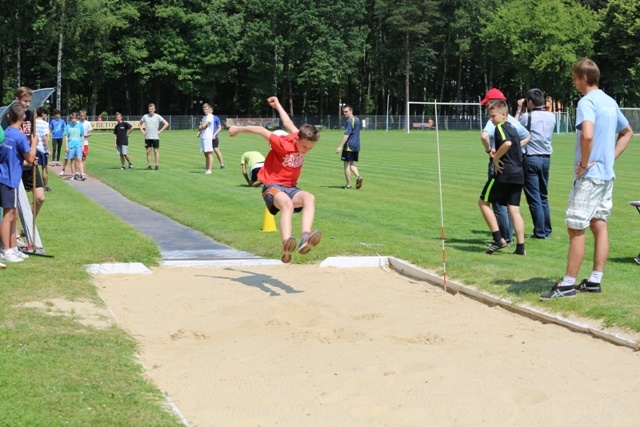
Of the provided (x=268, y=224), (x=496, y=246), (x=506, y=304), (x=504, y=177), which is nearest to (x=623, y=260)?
(x=496, y=246)

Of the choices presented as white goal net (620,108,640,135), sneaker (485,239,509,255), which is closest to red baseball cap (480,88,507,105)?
sneaker (485,239,509,255)

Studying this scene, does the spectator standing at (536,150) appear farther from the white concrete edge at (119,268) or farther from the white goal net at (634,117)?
the white goal net at (634,117)

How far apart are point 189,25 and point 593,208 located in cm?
8090

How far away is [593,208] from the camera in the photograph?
855 centimetres

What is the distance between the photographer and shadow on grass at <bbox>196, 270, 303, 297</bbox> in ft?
32.7

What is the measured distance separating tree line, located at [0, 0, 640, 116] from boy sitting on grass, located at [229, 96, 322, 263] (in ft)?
222

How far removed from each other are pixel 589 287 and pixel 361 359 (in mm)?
3142

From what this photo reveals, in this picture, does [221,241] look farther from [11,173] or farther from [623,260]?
[623,260]

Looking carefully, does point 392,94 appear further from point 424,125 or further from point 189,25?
point 189,25

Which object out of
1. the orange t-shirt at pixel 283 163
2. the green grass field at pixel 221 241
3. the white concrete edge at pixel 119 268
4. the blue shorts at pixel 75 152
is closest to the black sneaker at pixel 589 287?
the green grass field at pixel 221 241

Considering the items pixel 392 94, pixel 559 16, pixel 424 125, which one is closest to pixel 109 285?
pixel 424 125

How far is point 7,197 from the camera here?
1059 cm

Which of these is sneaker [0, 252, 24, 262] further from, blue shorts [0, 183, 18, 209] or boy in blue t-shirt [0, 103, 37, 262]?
blue shorts [0, 183, 18, 209]

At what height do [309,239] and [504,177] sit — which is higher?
[504,177]
